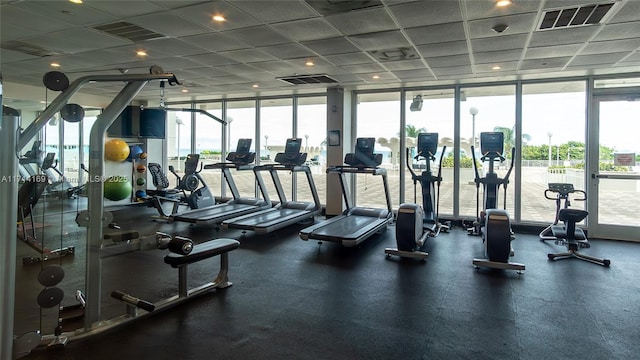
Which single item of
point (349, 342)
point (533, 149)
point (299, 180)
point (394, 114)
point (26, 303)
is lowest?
point (349, 342)

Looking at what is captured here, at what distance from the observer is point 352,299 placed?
144 inches

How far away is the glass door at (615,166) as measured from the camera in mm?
6328

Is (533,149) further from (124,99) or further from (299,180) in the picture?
(124,99)

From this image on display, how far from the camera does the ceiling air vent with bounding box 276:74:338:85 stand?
23.4ft

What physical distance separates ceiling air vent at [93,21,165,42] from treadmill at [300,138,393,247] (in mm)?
3367

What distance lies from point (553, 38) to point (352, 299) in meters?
3.96

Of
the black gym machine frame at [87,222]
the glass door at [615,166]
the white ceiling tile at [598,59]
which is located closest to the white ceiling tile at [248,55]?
the black gym machine frame at [87,222]

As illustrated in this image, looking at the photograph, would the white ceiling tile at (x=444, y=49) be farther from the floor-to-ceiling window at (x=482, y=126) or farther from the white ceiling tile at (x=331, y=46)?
the floor-to-ceiling window at (x=482, y=126)

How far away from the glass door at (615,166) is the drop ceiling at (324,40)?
63 centimetres

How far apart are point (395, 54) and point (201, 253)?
3.90 meters

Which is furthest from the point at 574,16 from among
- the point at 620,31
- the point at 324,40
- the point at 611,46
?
the point at 324,40

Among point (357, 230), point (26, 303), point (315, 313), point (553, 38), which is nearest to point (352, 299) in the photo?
point (315, 313)

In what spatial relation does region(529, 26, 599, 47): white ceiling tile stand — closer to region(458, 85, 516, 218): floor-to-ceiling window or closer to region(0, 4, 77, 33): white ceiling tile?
region(458, 85, 516, 218): floor-to-ceiling window

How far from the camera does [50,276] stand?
2680mm
